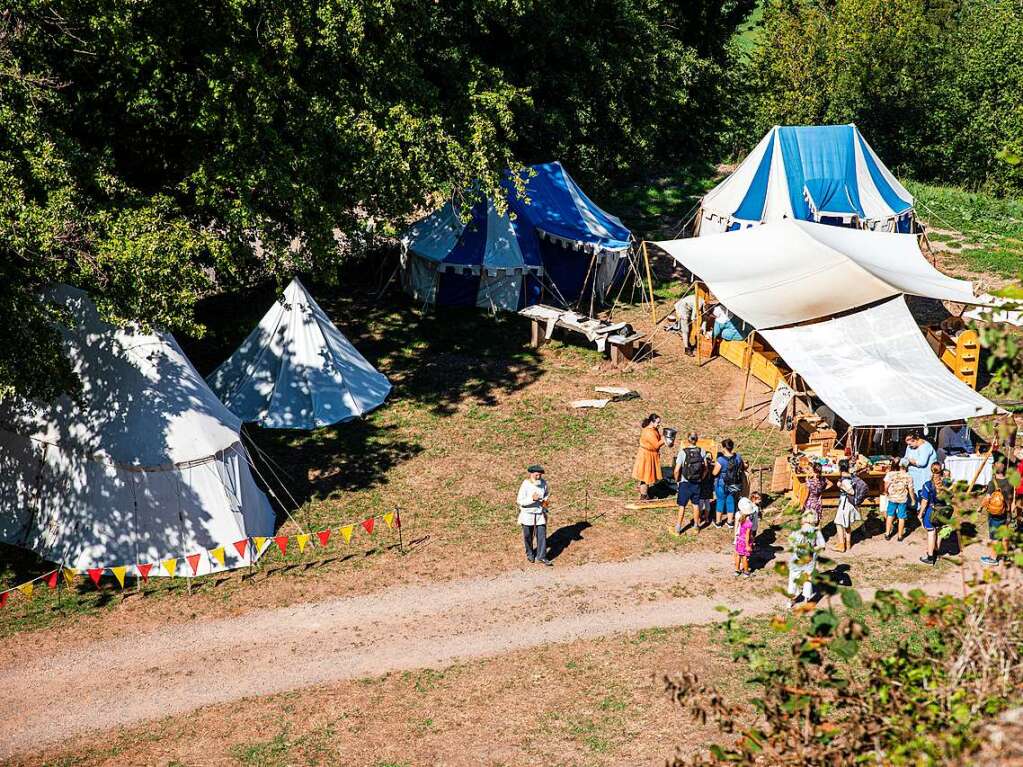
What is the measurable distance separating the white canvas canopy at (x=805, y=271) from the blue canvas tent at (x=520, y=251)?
97.0 inches

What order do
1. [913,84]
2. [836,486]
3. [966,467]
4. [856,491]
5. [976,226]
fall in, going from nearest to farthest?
1. [856,491]
2. [836,486]
3. [966,467]
4. [976,226]
5. [913,84]

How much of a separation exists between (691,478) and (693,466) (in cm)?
18

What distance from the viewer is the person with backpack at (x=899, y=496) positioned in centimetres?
1448

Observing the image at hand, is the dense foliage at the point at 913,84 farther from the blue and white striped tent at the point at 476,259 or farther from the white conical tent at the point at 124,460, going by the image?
the white conical tent at the point at 124,460

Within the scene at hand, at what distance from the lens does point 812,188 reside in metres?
24.7

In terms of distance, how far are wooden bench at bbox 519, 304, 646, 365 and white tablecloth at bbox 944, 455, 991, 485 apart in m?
6.32

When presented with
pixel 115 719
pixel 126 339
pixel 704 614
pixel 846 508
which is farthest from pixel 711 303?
pixel 115 719

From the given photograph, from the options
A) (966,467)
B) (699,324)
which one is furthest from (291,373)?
(966,467)

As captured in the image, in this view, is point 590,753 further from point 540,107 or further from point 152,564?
point 540,107

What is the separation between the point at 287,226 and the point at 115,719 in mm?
8125

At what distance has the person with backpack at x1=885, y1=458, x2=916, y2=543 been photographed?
47.5ft

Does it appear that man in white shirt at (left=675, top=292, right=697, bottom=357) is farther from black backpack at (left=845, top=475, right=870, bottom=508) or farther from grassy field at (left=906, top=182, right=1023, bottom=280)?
grassy field at (left=906, top=182, right=1023, bottom=280)

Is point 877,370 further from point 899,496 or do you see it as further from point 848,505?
point 848,505

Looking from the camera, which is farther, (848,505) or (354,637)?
(848,505)
